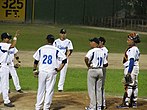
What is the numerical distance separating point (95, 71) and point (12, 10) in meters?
43.5

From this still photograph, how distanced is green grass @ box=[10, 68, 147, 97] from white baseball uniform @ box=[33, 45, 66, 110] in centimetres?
448

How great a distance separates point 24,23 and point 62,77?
140 ft

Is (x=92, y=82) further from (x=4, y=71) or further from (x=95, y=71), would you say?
(x=4, y=71)

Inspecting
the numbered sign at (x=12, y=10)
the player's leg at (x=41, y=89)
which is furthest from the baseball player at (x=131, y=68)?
the numbered sign at (x=12, y=10)

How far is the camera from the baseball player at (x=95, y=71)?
1170 centimetres

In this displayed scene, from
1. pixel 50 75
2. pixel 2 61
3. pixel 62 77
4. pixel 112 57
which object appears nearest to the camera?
pixel 50 75

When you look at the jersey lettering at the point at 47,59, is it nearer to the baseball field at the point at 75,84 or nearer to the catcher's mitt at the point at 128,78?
the baseball field at the point at 75,84

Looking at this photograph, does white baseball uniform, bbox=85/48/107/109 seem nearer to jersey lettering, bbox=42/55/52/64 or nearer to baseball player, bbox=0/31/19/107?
jersey lettering, bbox=42/55/52/64

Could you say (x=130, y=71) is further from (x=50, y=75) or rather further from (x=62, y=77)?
(x=62, y=77)

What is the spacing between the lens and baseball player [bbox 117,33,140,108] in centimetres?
1212

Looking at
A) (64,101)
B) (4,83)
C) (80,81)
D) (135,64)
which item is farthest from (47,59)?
(80,81)

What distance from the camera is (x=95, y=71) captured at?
462 inches

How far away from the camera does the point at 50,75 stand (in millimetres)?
11641

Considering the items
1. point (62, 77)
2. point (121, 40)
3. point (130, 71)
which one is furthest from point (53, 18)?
point (130, 71)
